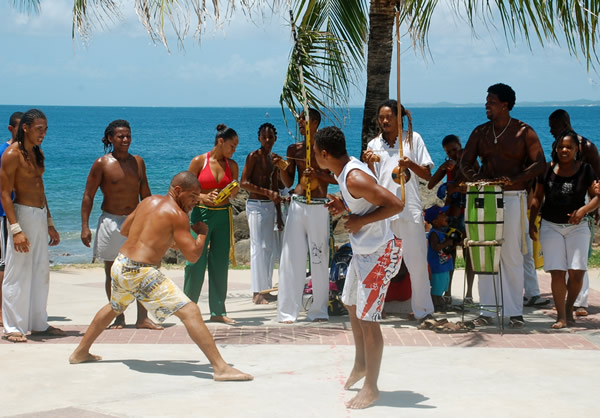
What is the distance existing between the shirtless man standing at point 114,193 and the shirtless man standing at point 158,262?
5.20 feet

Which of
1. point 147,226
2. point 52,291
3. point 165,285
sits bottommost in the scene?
point 52,291

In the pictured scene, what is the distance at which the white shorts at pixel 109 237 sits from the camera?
8.02 meters

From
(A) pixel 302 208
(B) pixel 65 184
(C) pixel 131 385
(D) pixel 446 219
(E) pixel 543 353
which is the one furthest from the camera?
(B) pixel 65 184

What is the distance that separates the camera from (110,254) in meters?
8.05

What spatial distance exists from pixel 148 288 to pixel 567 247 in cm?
415

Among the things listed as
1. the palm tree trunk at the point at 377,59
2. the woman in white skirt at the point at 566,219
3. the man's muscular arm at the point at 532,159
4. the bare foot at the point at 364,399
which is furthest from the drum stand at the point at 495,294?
the bare foot at the point at 364,399

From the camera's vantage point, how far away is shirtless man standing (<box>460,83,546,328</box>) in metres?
7.94

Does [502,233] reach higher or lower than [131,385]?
higher

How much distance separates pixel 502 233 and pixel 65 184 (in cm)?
4275

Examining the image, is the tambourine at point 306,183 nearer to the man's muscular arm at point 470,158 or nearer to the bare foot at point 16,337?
the man's muscular arm at point 470,158

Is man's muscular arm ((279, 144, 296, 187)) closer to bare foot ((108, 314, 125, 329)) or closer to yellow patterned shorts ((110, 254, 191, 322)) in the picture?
bare foot ((108, 314, 125, 329))

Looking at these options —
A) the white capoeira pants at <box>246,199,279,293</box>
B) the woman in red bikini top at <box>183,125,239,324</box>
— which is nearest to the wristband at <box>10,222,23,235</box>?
the woman in red bikini top at <box>183,125,239,324</box>

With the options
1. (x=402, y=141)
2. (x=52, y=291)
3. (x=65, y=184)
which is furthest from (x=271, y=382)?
(x=65, y=184)

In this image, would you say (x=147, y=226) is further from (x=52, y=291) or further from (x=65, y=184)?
(x=65, y=184)
